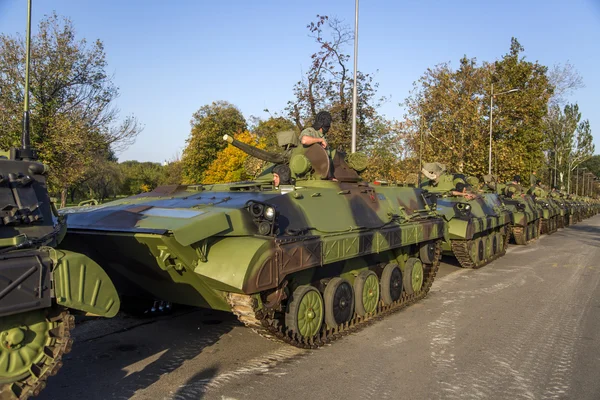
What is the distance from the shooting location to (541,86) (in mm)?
30531

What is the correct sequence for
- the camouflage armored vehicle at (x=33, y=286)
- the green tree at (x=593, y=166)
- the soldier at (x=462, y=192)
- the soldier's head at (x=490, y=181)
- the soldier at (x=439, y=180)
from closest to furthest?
the camouflage armored vehicle at (x=33, y=286) < the soldier at (x=462, y=192) < the soldier at (x=439, y=180) < the soldier's head at (x=490, y=181) < the green tree at (x=593, y=166)

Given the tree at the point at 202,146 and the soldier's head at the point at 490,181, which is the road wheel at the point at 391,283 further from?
the tree at the point at 202,146

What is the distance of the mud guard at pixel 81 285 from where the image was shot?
4035 millimetres

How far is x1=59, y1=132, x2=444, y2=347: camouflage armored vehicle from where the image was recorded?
5488 mm

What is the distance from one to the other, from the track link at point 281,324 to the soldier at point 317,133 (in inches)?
108

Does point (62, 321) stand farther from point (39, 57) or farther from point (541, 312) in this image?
point (39, 57)

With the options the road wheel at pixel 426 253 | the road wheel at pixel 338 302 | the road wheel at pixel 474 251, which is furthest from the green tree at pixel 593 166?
the road wheel at pixel 338 302

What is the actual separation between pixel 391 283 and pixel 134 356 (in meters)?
4.32

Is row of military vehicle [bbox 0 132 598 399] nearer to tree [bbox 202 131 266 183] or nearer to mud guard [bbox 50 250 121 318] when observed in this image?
mud guard [bbox 50 250 121 318]

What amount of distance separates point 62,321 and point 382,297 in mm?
5539

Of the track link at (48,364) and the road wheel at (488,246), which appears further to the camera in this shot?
the road wheel at (488,246)

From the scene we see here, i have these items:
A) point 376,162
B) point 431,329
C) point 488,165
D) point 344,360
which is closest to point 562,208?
point 488,165

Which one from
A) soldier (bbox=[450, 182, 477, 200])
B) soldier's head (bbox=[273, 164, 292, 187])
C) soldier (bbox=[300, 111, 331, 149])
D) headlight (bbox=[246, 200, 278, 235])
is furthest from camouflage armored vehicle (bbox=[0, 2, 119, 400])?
soldier (bbox=[450, 182, 477, 200])

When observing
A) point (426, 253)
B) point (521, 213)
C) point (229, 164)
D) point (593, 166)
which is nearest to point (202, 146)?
point (229, 164)
